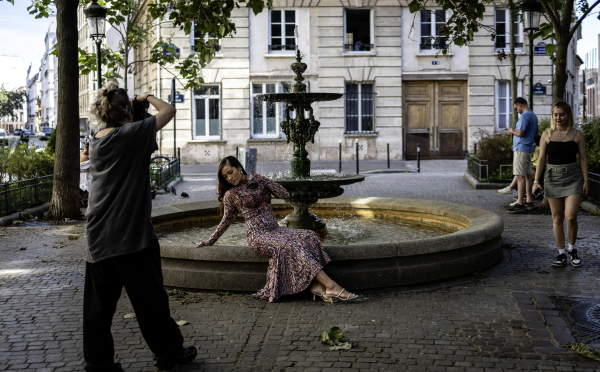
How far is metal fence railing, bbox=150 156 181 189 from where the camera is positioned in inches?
673

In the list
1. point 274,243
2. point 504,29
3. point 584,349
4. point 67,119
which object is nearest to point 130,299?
point 274,243

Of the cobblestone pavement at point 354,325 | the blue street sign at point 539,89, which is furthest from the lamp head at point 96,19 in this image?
the blue street sign at point 539,89

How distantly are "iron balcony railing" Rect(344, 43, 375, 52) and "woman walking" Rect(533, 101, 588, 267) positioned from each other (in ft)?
66.2

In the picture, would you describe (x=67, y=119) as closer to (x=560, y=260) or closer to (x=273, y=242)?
(x=273, y=242)

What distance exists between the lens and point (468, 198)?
1412 centimetres

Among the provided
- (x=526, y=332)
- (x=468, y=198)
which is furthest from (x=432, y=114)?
(x=526, y=332)

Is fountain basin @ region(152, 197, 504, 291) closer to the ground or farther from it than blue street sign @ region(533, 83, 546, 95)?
closer to the ground

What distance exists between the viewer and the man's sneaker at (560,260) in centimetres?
720

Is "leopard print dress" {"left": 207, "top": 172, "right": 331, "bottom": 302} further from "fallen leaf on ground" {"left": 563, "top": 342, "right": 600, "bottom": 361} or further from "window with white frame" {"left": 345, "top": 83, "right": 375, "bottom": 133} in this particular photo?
"window with white frame" {"left": 345, "top": 83, "right": 375, "bottom": 133}

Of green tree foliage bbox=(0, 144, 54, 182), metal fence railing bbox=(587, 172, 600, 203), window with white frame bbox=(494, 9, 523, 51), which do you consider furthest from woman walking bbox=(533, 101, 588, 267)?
window with white frame bbox=(494, 9, 523, 51)

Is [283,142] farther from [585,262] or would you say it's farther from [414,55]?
[585,262]

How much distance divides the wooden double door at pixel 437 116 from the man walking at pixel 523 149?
49.3 ft

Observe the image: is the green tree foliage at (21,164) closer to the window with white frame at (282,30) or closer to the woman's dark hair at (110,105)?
the woman's dark hair at (110,105)

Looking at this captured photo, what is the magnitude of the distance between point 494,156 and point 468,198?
3.24 meters
